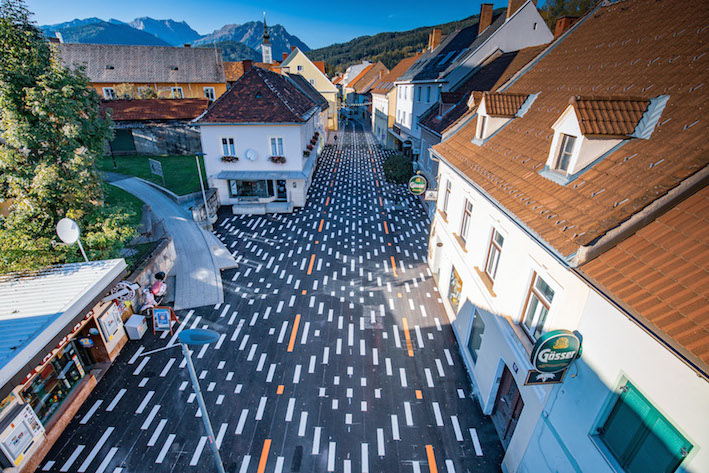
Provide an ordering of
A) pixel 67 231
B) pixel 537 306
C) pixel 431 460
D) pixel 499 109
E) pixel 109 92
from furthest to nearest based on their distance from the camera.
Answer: pixel 109 92 < pixel 499 109 < pixel 67 231 < pixel 431 460 < pixel 537 306

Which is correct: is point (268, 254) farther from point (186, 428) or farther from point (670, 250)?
Result: point (670, 250)

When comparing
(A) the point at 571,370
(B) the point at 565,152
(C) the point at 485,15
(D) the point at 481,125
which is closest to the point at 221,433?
(A) the point at 571,370

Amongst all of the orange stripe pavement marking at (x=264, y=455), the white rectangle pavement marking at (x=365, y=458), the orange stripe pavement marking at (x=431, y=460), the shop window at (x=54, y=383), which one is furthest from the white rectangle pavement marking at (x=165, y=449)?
the orange stripe pavement marking at (x=431, y=460)

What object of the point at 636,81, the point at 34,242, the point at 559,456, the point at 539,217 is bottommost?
the point at 559,456

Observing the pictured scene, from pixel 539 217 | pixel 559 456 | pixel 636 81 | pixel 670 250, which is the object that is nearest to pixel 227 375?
pixel 559 456

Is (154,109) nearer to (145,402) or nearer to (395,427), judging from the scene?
(145,402)

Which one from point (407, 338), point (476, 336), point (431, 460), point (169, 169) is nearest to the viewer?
point (431, 460)

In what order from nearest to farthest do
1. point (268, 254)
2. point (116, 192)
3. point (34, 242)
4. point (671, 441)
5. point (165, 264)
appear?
point (671, 441)
point (34, 242)
point (165, 264)
point (268, 254)
point (116, 192)
